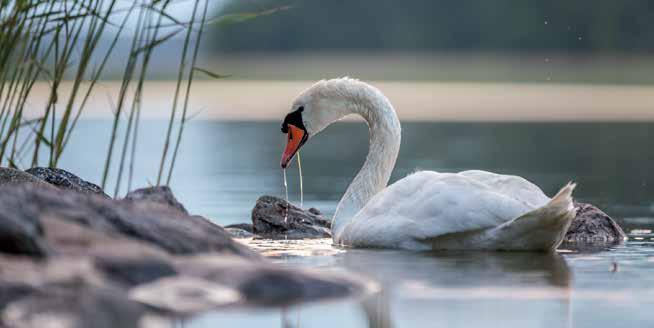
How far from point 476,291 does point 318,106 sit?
9.16 feet

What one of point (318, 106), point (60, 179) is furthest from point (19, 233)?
point (318, 106)

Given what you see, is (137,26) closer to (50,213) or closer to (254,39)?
(50,213)

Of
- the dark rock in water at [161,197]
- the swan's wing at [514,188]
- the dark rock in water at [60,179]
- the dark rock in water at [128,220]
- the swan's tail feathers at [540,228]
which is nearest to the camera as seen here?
the dark rock in water at [128,220]

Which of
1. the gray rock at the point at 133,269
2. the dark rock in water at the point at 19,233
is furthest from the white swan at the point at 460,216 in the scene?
the dark rock in water at the point at 19,233

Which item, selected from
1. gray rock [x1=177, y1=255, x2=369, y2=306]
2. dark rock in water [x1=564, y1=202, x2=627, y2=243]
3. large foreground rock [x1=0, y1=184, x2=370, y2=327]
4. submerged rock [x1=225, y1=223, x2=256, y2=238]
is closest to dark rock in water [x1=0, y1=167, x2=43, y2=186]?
submerged rock [x1=225, y1=223, x2=256, y2=238]

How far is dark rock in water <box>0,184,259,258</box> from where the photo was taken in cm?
486

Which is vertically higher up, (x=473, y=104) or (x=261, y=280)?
(x=473, y=104)

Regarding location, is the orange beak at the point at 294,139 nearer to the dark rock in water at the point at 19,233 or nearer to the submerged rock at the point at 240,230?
the submerged rock at the point at 240,230

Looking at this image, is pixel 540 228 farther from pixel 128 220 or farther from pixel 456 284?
pixel 128 220

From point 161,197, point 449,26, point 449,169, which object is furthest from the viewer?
point 449,26

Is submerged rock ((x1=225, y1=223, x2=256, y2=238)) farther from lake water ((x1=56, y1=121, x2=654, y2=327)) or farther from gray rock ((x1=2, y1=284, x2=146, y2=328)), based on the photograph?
gray rock ((x1=2, y1=284, x2=146, y2=328))

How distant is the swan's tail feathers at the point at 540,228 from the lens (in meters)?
6.00

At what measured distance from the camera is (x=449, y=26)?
176ft

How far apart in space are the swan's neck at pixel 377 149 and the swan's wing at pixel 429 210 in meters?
0.75
